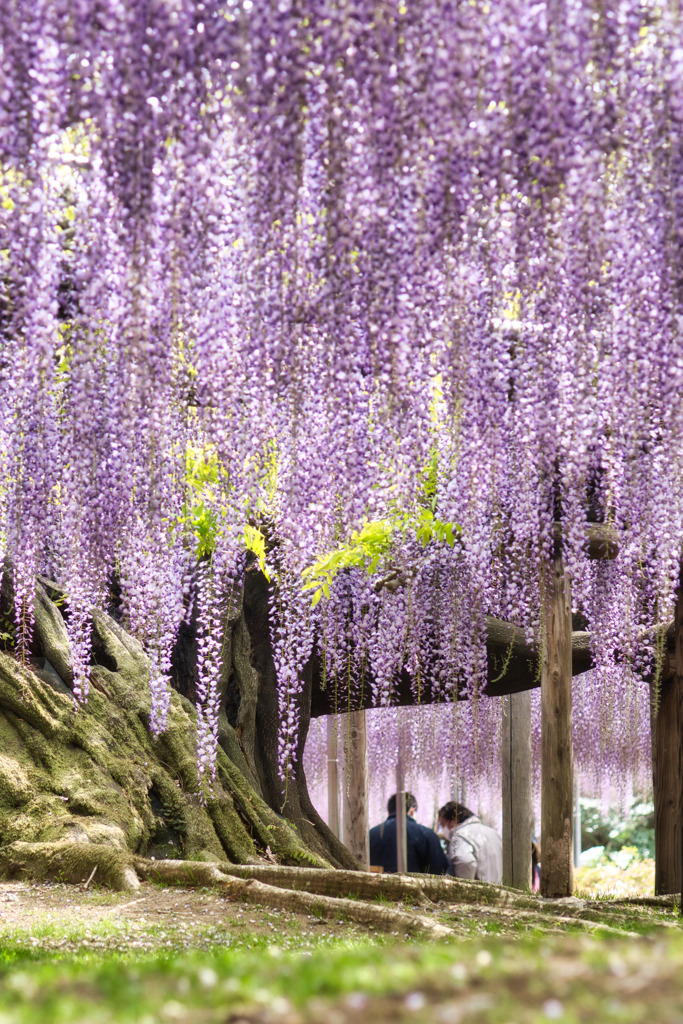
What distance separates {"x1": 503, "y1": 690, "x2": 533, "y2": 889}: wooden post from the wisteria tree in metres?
4.54

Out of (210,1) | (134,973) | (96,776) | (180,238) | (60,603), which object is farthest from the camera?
(60,603)

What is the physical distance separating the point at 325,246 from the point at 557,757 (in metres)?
4.46

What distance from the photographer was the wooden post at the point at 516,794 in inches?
400

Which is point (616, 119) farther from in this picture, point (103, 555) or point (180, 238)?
point (103, 555)

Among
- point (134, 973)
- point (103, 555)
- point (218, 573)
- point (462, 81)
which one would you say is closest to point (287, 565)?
point (218, 573)

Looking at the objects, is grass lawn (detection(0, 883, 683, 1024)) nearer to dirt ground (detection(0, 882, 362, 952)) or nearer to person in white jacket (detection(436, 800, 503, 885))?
dirt ground (detection(0, 882, 362, 952))

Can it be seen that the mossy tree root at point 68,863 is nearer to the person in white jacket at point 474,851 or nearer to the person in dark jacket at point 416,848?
the person in dark jacket at point 416,848

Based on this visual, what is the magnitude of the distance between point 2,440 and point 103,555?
0.91 meters

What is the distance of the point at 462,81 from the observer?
12.9 ft

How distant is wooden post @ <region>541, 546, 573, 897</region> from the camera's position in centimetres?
711

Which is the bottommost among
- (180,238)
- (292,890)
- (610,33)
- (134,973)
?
(292,890)

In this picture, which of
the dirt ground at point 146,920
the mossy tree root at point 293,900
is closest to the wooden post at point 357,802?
the mossy tree root at point 293,900

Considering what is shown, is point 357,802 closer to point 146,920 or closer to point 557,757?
point 557,757

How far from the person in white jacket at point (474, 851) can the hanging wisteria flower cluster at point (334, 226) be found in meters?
4.64
